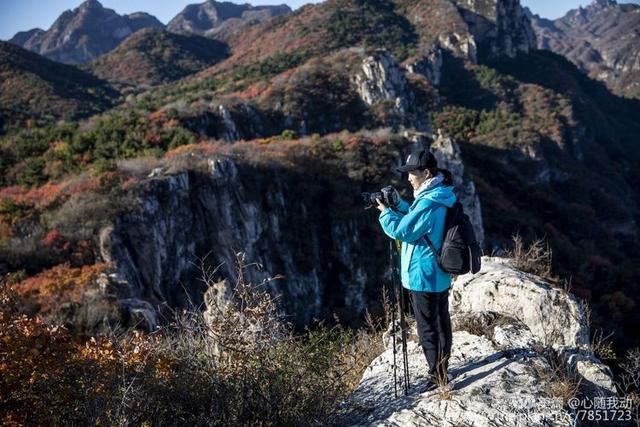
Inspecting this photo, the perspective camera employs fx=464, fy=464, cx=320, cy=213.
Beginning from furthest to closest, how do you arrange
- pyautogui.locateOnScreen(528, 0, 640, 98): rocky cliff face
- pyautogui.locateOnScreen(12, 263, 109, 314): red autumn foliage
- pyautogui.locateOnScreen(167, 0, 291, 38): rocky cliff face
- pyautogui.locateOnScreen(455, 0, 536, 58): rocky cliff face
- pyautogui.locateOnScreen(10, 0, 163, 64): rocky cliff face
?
1. pyautogui.locateOnScreen(167, 0, 291, 38): rocky cliff face
2. pyautogui.locateOnScreen(528, 0, 640, 98): rocky cliff face
3. pyautogui.locateOnScreen(10, 0, 163, 64): rocky cliff face
4. pyautogui.locateOnScreen(455, 0, 536, 58): rocky cliff face
5. pyautogui.locateOnScreen(12, 263, 109, 314): red autumn foliage

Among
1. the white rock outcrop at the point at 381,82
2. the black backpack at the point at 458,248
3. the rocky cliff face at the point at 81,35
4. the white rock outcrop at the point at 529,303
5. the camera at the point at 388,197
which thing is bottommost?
the white rock outcrop at the point at 529,303

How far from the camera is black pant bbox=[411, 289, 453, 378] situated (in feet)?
10.5

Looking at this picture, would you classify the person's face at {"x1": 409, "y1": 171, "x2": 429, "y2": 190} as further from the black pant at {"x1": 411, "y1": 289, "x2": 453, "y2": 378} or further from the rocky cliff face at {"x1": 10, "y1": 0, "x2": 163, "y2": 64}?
the rocky cliff face at {"x1": 10, "y1": 0, "x2": 163, "y2": 64}

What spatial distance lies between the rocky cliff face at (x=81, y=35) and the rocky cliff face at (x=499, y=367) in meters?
125

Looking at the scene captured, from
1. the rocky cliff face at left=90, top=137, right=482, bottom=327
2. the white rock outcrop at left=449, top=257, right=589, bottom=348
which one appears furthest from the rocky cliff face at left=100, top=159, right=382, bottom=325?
the white rock outcrop at left=449, top=257, right=589, bottom=348

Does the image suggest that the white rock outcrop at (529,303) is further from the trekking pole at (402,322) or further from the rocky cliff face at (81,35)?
the rocky cliff face at (81,35)

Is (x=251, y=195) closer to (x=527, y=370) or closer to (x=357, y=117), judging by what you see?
(x=527, y=370)

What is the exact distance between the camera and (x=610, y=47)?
139250 millimetres

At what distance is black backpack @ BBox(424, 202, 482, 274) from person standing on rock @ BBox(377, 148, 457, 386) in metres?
0.06

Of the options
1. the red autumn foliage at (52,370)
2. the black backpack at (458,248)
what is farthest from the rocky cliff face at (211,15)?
the black backpack at (458,248)

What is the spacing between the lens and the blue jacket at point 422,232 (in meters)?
3.01

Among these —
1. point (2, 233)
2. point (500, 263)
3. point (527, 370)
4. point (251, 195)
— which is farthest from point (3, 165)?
point (527, 370)

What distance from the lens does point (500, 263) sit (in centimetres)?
549

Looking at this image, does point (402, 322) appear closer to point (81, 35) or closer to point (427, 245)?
point (427, 245)
